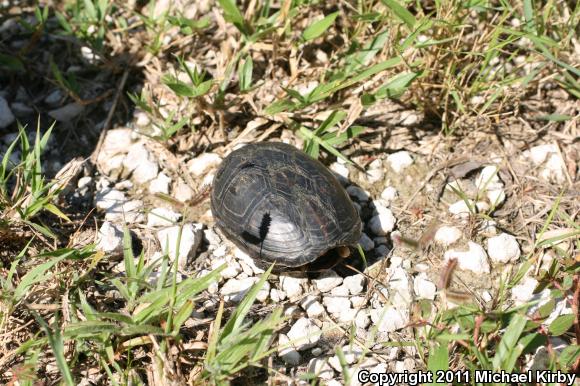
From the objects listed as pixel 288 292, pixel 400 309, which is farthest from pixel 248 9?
pixel 400 309

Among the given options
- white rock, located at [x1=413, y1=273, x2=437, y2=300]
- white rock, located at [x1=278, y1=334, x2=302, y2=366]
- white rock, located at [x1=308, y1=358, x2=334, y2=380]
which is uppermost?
white rock, located at [x1=413, y1=273, x2=437, y2=300]

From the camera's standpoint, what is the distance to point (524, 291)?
3572 mm

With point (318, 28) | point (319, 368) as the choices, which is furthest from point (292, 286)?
point (318, 28)

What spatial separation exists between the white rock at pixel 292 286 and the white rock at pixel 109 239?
3.35 feet

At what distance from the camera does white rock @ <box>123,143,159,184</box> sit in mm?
4270

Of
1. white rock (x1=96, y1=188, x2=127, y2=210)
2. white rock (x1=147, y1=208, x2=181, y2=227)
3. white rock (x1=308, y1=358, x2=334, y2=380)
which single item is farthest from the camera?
white rock (x1=96, y1=188, x2=127, y2=210)

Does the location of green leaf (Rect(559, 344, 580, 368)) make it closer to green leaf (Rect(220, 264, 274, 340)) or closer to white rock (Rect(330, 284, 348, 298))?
white rock (Rect(330, 284, 348, 298))

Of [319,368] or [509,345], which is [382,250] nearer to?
[319,368]

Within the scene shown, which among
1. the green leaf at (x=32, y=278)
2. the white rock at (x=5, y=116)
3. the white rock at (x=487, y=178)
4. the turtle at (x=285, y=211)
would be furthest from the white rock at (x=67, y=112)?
the white rock at (x=487, y=178)

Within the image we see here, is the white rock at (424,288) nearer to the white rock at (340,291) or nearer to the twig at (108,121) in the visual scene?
the white rock at (340,291)

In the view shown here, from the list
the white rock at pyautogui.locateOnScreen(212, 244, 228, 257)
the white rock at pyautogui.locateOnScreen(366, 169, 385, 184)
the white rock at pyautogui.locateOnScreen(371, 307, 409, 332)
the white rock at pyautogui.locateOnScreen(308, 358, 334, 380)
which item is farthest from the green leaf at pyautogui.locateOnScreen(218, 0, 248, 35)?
the white rock at pyautogui.locateOnScreen(308, 358, 334, 380)

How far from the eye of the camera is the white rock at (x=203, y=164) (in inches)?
169

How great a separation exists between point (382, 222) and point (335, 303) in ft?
2.31

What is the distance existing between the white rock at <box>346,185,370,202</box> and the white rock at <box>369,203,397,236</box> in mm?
142
